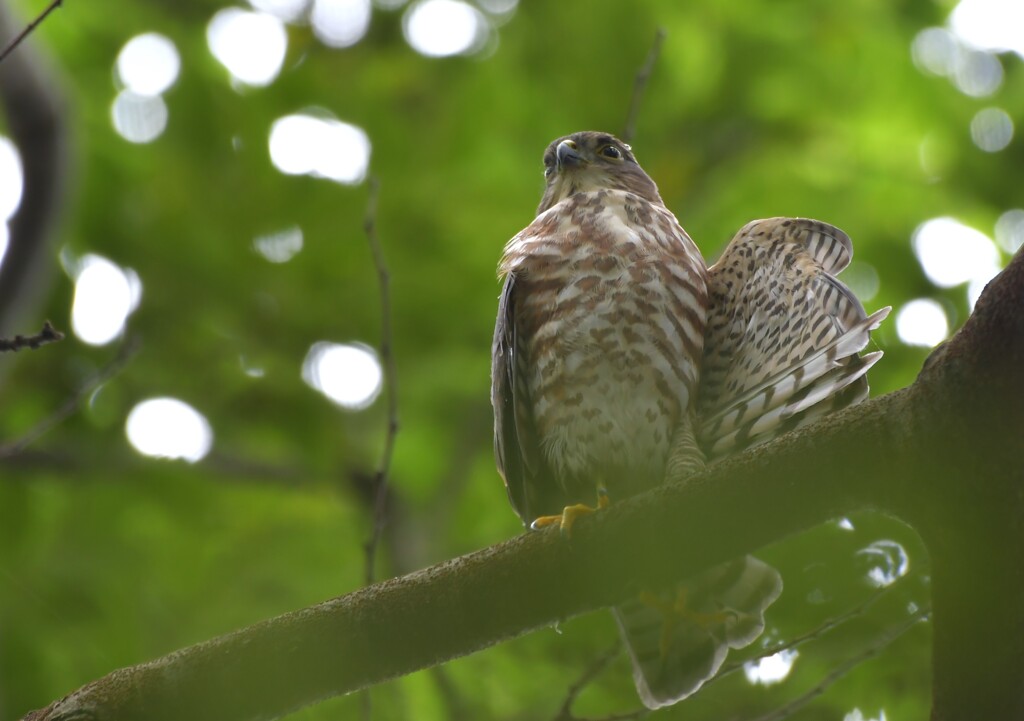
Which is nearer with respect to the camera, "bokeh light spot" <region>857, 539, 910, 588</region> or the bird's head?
"bokeh light spot" <region>857, 539, 910, 588</region>

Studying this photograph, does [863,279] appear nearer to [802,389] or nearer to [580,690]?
[802,389]

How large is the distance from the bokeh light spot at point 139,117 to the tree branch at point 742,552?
378cm

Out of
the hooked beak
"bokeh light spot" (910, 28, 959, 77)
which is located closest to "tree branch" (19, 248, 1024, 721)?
the hooked beak

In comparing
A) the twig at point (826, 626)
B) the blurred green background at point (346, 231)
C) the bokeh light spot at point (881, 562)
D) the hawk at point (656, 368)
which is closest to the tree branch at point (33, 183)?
the blurred green background at point (346, 231)

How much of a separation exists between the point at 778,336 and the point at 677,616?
2.83 ft

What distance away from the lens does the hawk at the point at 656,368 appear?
11.2ft

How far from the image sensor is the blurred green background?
5.45 m

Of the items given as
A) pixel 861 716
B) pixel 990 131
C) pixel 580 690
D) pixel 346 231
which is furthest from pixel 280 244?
pixel 990 131

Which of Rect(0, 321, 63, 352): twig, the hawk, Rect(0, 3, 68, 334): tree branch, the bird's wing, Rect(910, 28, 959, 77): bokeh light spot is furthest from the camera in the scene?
Rect(910, 28, 959, 77): bokeh light spot

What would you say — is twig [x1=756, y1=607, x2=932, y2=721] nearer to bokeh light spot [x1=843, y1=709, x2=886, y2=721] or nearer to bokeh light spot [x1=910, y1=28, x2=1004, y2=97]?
bokeh light spot [x1=843, y1=709, x2=886, y2=721]

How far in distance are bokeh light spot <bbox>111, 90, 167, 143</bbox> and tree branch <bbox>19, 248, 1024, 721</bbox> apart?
378 cm

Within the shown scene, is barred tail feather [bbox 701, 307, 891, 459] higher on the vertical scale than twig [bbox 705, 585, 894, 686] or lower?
higher

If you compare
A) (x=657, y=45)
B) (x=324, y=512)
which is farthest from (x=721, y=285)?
(x=324, y=512)

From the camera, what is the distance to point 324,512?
6156 mm
